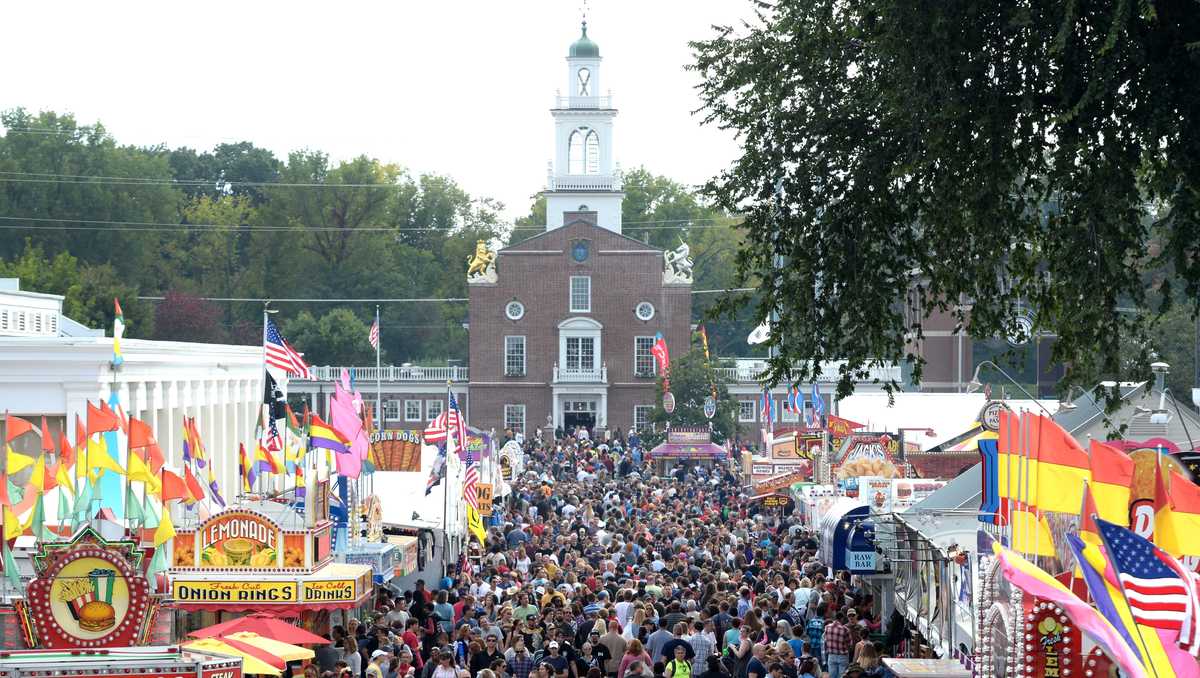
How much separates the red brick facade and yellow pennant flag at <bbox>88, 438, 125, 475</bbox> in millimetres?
57801

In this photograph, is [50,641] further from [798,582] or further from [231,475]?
[231,475]

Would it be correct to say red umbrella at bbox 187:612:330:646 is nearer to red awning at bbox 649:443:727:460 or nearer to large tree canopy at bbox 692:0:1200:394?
large tree canopy at bbox 692:0:1200:394

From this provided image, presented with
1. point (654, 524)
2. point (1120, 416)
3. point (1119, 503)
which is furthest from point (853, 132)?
point (654, 524)

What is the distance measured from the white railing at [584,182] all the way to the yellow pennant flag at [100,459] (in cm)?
6349

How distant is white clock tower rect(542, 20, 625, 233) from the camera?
8669 centimetres

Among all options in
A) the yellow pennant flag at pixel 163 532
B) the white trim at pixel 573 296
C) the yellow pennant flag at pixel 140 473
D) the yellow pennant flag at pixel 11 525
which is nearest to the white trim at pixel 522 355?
the white trim at pixel 573 296

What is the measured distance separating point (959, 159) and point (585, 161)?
71.0 meters

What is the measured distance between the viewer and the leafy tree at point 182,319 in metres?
98.5

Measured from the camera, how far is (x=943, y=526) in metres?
19.7

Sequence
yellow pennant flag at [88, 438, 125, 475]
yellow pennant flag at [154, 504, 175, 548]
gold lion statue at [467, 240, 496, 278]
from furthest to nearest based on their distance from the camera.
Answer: gold lion statue at [467, 240, 496, 278], yellow pennant flag at [88, 438, 125, 475], yellow pennant flag at [154, 504, 175, 548]

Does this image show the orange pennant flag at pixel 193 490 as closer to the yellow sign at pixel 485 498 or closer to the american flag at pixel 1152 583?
the yellow sign at pixel 485 498

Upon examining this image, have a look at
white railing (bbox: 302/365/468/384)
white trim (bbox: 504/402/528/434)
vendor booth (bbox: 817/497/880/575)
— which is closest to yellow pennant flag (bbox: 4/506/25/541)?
vendor booth (bbox: 817/497/880/575)

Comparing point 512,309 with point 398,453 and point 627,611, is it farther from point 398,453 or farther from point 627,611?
point 627,611

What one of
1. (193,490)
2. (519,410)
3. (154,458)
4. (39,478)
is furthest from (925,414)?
(519,410)
